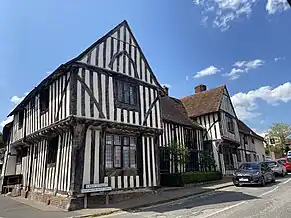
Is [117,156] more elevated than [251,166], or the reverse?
[117,156]

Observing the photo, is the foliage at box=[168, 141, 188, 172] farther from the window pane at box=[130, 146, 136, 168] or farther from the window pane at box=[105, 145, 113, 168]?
the window pane at box=[105, 145, 113, 168]

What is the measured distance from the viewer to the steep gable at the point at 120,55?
35.6 feet

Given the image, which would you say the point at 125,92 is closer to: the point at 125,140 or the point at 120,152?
the point at 125,140

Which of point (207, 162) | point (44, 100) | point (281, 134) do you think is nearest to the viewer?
point (44, 100)

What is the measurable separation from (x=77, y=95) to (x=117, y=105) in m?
1.96

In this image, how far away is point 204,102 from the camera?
22109 millimetres

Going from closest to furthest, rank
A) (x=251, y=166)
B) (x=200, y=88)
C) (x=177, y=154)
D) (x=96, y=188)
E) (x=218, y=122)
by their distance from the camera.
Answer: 1. (x=96, y=188)
2. (x=177, y=154)
3. (x=251, y=166)
4. (x=218, y=122)
5. (x=200, y=88)

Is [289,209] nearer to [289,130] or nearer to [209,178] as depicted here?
[209,178]

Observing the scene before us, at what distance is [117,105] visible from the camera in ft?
36.2

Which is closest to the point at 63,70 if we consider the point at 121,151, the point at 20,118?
the point at 121,151

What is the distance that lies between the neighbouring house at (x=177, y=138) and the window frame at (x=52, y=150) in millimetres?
6494

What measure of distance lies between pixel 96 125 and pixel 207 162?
10.9 m

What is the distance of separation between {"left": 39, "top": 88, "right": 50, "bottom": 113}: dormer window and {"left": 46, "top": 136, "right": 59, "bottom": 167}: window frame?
166cm

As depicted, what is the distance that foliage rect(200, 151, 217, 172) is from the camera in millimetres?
18281
